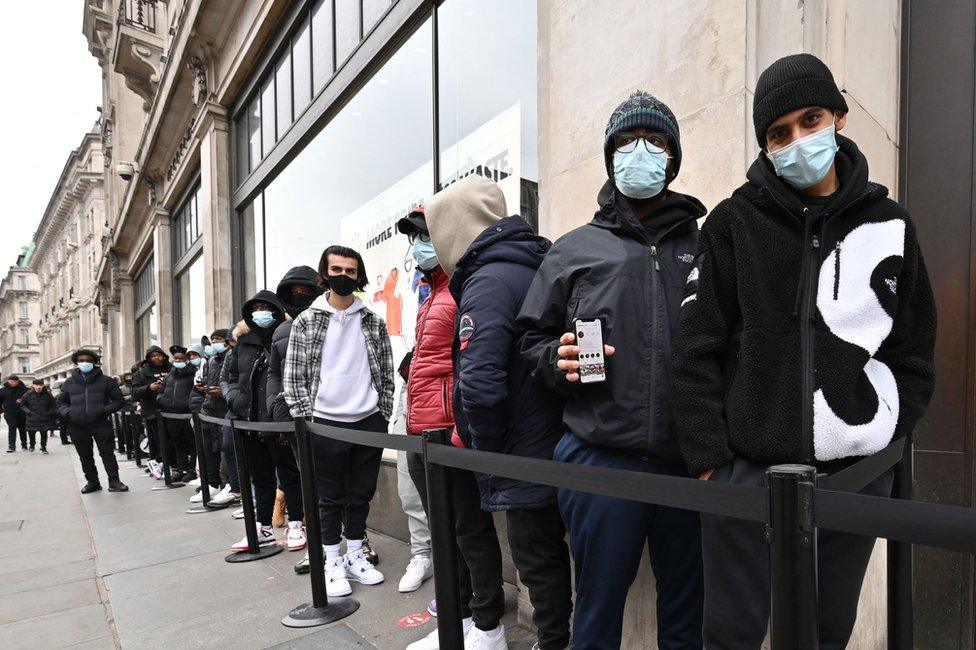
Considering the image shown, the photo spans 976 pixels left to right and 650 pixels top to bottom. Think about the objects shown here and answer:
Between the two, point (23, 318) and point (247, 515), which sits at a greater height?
point (23, 318)

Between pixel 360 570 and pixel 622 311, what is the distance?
2714 millimetres

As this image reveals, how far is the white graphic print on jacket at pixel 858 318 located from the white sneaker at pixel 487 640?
1709 mm

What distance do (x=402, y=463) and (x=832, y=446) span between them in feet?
9.12

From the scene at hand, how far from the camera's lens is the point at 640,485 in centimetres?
126

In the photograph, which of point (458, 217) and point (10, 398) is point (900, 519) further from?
point (10, 398)

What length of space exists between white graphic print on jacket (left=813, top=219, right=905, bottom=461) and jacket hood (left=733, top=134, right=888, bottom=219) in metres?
0.08

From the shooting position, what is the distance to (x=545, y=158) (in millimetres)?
3027

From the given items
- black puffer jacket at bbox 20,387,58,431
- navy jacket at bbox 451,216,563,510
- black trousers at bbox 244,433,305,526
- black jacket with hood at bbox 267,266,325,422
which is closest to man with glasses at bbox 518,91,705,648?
navy jacket at bbox 451,216,563,510

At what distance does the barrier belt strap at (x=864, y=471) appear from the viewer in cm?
111

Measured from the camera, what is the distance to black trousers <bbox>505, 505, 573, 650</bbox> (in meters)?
2.00

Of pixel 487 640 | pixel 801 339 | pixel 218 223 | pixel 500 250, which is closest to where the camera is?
pixel 801 339

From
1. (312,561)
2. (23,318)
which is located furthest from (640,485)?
(23,318)

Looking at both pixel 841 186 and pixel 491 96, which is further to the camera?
pixel 491 96

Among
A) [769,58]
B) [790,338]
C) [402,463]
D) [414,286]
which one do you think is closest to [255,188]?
[414,286]
